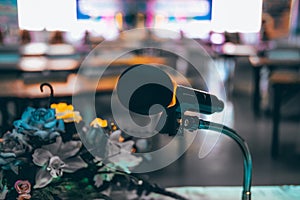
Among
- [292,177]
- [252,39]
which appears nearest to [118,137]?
[292,177]

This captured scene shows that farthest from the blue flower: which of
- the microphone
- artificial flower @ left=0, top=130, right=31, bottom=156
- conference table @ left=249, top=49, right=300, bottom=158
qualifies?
conference table @ left=249, top=49, right=300, bottom=158

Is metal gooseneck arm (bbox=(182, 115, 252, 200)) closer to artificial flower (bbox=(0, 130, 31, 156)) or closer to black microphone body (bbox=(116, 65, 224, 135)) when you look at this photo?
black microphone body (bbox=(116, 65, 224, 135))

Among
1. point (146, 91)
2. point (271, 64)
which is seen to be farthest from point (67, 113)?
point (271, 64)

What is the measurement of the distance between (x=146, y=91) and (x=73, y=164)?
0.28 meters

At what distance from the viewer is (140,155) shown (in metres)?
0.80

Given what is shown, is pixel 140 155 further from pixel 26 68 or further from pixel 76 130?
pixel 26 68

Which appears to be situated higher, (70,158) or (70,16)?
(70,16)

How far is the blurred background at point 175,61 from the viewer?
0.99 metres

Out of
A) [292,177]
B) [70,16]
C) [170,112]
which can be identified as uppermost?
[70,16]

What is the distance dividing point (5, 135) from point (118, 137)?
225 mm

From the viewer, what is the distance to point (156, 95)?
569 millimetres

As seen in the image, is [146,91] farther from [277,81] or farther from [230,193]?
[277,81]

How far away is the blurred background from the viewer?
99cm

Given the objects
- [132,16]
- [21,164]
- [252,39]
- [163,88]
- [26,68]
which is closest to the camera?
[163,88]
